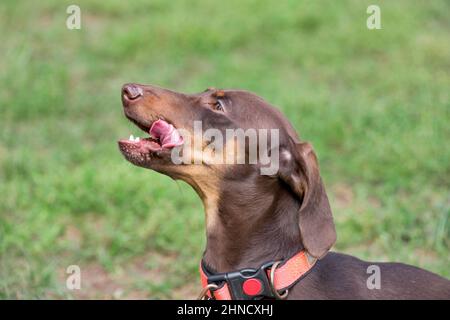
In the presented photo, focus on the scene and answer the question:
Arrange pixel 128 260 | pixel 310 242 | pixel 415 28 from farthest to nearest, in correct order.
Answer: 1. pixel 415 28
2. pixel 128 260
3. pixel 310 242

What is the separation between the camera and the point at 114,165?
6.58 meters

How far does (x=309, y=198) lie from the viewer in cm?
369

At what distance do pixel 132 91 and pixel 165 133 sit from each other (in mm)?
251

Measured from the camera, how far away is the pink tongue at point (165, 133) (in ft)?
12.4

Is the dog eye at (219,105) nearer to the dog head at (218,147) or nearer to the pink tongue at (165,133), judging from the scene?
the dog head at (218,147)

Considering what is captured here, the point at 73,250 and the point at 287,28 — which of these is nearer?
the point at 73,250

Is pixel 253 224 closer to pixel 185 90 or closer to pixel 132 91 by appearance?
pixel 132 91

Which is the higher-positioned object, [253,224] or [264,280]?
[253,224]

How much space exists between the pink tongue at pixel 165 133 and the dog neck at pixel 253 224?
319 mm

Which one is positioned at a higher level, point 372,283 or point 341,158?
point 341,158

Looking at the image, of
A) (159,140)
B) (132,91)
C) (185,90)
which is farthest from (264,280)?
(185,90)
